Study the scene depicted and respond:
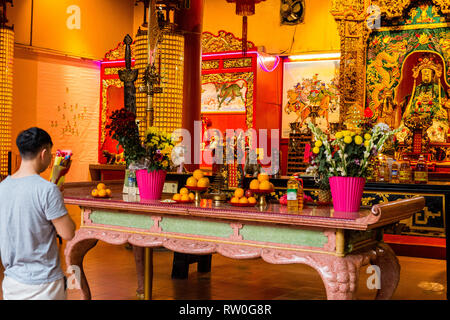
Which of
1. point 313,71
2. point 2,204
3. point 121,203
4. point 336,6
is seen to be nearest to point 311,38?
point 313,71

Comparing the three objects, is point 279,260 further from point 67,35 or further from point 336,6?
point 67,35

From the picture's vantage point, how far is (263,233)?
137 inches

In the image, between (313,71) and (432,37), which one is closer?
(432,37)

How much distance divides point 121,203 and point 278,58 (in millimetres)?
8472

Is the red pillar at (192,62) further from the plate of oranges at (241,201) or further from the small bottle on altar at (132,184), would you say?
the plate of oranges at (241,201)

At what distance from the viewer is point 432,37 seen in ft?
30.3

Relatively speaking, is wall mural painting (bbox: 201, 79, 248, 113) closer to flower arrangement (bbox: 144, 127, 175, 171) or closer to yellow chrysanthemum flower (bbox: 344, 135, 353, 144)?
flower arrangement (bbox: 144, 127, 175, 171)

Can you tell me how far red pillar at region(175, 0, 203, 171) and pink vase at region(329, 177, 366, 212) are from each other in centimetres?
527

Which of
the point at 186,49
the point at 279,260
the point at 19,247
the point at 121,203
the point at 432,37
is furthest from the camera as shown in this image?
the point at 432,37

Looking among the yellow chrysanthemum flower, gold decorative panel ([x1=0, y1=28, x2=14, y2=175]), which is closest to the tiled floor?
the yellow chrysanthemum flower

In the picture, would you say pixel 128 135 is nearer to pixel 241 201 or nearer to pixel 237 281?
pixel 241 201

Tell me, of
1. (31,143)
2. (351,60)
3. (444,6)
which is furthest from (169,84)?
(31,143)

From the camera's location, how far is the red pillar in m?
8.59

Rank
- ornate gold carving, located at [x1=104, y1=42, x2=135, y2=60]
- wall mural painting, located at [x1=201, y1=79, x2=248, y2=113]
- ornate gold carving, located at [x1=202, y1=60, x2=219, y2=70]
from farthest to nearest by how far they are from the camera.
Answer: ornate gold carving, located at [x1=104, y1=42, x2=135, y2=60], ornate gold carving, located at [x1=202, y1=60, x2=219, y2=70], wall mural painting, located at [x1=201, y1=79, x2=248, y2=113]
